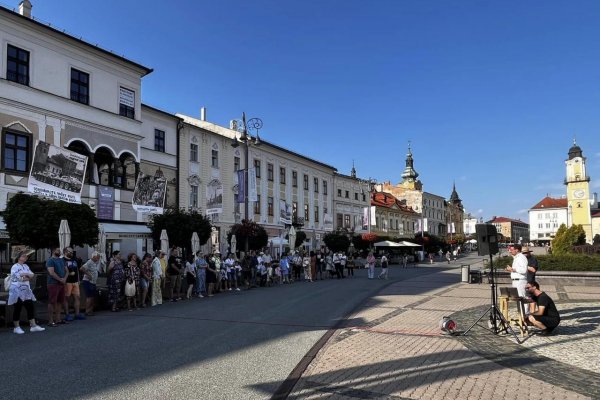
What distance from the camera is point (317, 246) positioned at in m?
56.1

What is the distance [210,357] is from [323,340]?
246 cm

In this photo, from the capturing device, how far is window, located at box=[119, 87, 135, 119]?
2939cm

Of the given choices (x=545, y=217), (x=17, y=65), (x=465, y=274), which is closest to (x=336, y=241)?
Result: (x=465, y=274)

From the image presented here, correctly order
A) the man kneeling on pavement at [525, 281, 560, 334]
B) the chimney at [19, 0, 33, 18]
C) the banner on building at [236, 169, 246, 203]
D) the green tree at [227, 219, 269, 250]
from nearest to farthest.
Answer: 1. the man kneeling on pavement at [525, 281, 560, 334]
2. the green tree at [227, 219, 269, 250]
3. the chimney at [19, 0, 33, 18]
4. the banner on building at [236, 169, 246, 203]

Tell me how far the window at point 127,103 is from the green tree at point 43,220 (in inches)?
480

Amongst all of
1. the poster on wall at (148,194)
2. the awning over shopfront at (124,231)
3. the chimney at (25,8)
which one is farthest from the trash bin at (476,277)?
the chimney at (25,8)

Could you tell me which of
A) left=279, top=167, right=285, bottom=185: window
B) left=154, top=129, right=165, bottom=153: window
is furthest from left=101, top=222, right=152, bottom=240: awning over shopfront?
left=279, top=167, right=285, bottom=185: window

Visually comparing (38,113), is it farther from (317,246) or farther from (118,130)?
(317,246)

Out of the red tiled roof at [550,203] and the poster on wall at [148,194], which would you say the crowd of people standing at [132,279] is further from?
the red tiled roof at [550,203]

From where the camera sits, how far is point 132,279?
14375 millimetres

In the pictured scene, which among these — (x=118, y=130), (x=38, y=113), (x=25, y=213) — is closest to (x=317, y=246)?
(x=118, y=130)

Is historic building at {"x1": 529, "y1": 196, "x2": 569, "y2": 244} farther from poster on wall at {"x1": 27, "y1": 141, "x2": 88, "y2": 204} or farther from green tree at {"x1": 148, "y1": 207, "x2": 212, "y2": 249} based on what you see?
poster on wall at {"x1": 27, "y1": 141, "x2": 88, "y2": 204}

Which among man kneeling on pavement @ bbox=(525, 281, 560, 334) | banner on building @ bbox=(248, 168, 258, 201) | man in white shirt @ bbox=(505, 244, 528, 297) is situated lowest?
man kneeling on pavement @ bbox=(525, 281, 560, 334)

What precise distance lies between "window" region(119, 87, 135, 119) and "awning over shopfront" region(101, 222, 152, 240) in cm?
752
